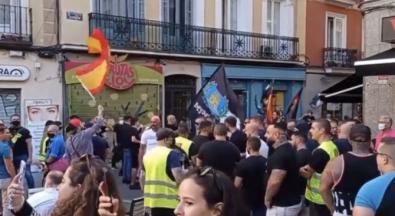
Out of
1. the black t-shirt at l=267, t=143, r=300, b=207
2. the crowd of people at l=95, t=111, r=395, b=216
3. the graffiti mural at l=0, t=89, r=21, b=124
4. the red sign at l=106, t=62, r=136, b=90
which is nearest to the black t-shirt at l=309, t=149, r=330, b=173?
the crowd of people at l=95, t=111, r=395, b=216

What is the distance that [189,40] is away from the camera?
19562mm

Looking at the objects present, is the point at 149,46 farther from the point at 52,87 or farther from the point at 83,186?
the point at 83,186

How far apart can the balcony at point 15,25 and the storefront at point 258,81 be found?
632cm

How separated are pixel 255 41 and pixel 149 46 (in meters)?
5.09

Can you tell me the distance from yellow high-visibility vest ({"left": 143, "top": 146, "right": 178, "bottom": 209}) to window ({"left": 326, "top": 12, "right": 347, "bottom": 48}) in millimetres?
19496

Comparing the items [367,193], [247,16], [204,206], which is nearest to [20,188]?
[204,206]

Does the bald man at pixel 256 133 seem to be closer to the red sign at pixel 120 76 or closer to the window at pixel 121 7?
the red sign at pixel 120 76

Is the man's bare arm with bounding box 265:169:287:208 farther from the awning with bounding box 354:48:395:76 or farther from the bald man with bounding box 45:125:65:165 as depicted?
the bald man with bounding box 45:125:65:165

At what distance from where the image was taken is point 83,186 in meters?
3.35

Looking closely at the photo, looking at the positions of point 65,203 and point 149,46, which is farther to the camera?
point 149,46

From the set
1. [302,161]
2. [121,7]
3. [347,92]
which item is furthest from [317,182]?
[121,7]

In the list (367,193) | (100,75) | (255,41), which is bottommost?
(367,193)

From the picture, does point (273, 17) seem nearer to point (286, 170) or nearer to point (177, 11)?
point (177, 11)

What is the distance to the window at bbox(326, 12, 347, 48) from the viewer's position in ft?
82.8
